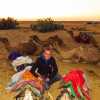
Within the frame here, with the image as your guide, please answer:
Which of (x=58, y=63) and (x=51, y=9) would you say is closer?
(x=58, y=63)

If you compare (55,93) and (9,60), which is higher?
(9,60)

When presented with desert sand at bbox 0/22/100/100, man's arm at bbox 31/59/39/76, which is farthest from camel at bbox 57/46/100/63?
man's arm at bbox 31/59/39/76

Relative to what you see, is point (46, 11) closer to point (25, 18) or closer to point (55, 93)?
point (25, 18)

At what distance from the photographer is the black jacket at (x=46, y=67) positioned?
2.46m

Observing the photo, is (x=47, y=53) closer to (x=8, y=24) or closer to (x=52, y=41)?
(x=52, y=41)

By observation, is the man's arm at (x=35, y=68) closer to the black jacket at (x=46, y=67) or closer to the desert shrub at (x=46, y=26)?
the black jacket at (x=46, y=67)

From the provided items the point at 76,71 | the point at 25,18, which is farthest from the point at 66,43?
the point at 25,18

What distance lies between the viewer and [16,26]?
253 cm

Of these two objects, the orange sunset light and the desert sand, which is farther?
the orange sunset light

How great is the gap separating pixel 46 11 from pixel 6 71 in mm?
633

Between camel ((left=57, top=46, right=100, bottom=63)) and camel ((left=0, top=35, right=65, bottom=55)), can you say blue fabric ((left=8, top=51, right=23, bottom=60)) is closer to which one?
camel ((left=0, top=35, right=65, bottom=55))

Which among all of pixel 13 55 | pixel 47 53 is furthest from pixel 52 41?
pixel 13 55

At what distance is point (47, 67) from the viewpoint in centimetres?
248

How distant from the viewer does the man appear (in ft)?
8.02
